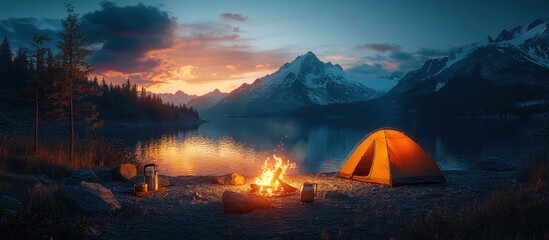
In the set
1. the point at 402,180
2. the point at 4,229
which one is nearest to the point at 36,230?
the point at 4,229

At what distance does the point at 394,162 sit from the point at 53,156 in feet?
55.4

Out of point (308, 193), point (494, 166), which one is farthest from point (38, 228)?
point (494, 166)

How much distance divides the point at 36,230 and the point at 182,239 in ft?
10.9

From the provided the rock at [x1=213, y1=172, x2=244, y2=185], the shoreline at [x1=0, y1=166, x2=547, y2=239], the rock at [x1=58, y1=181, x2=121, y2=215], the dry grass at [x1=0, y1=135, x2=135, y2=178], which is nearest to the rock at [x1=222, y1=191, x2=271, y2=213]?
the shoreline at [x1=0, y1=166, x2=547, y2=239]

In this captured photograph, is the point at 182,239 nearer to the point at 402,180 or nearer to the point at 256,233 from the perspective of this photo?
the point at 256,233

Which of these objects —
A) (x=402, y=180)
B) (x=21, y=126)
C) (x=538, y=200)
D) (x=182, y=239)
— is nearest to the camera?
(x=182, y=239)

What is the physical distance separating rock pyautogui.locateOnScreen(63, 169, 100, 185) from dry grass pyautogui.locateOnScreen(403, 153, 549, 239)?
1349cm

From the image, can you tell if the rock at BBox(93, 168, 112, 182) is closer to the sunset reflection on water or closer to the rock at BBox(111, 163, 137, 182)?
the rock at BBox(111, 163, 137, 182)

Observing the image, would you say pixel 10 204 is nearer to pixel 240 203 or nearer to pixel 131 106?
pixel 240 203

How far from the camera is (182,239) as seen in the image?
9383 millimetres

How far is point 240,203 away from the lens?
12.2 meters

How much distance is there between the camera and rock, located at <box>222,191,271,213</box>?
12.2 metres

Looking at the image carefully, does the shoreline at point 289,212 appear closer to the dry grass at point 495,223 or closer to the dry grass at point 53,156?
the dry grass at point 495,223

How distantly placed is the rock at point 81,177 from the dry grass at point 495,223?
44.3ft
